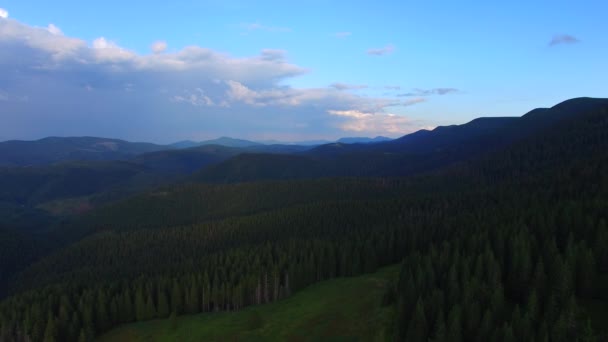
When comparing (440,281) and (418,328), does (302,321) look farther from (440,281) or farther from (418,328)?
(440,281)

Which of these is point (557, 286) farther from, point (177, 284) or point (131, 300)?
point (131, 300)

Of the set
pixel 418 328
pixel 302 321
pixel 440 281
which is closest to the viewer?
pixel 418 328

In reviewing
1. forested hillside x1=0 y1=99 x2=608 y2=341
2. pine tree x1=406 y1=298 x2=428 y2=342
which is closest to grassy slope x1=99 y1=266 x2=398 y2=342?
pine tree x1=406 y1=298 x2=428 y2=342

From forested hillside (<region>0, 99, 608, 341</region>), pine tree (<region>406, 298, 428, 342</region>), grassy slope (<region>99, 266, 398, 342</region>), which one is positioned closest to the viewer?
forested hillside (<region>0, 99, 608, 341</region>)

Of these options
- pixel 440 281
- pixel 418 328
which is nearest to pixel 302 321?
pixel 418 328

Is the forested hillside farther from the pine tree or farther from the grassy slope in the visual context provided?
the grassy slope

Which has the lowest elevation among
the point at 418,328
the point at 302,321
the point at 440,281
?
the point at 302,321

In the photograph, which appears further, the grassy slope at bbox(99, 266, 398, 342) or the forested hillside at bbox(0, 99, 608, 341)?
the grassy slope at bbox(99, 266, 398, 342)

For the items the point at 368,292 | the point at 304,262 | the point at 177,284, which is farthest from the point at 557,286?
the point at 177,284

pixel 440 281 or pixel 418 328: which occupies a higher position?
pixel 440 281
